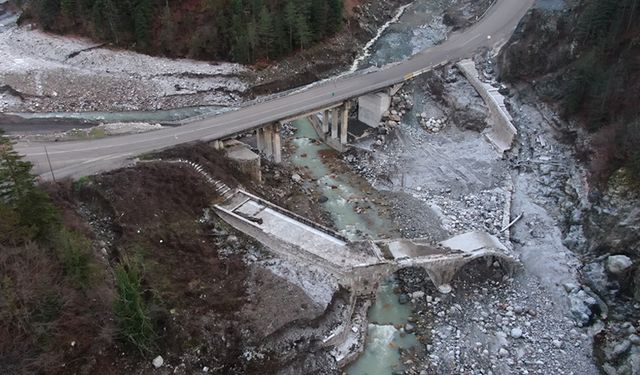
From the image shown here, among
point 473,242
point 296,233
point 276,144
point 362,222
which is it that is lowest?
point 362,222

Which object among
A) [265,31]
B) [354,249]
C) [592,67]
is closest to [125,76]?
[265,31]

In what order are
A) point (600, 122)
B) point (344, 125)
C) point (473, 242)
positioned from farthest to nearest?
point (344, 125) < point (600, 122) < point (473, 242)

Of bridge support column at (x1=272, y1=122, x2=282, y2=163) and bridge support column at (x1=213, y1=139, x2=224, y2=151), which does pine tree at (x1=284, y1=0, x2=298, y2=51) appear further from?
bridge support column at (x1=213, y1=139, x2=224, y2=151)

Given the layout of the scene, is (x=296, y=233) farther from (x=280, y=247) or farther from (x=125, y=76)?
(x=125, y=76)

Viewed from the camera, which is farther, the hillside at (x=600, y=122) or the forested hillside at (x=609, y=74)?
the forested hillside at (x=609, y=74)

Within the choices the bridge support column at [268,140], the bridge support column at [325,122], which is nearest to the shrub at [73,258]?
the bridge support column at [268,140]

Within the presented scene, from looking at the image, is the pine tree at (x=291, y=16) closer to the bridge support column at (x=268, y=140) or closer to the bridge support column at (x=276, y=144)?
the bridge support column at (x=276, y=144)

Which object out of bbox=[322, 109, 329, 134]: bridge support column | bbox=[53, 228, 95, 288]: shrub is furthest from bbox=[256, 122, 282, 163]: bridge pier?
bbox=[53, 228, 95, 288]: shrub
